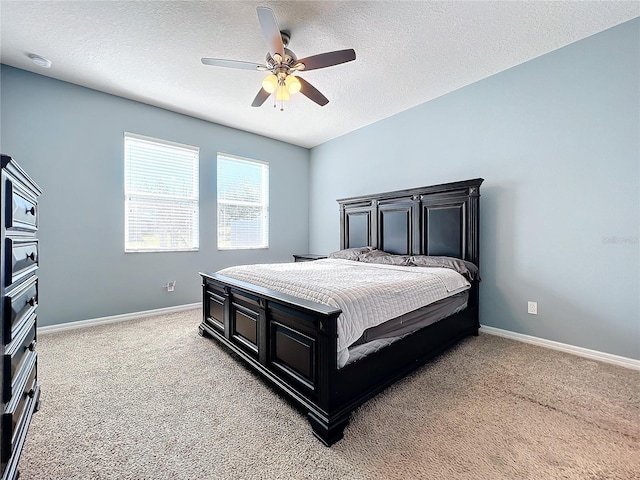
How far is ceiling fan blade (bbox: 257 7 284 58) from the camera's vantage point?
1.72 meters

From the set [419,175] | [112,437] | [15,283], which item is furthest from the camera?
[419,175]

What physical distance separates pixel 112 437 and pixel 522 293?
356cm

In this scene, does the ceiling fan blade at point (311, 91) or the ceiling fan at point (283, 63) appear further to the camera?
the ceiling fan blade at point (311, 91)

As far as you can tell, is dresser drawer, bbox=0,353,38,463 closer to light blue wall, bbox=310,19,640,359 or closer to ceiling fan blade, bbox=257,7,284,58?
ceiling fan blade, bbox=257,7,284,58

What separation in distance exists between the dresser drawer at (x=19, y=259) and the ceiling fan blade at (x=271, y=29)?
5.91 feet

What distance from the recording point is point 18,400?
1.22 meters

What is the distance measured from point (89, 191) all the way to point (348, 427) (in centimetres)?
376

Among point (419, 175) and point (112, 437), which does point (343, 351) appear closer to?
point (112, 437)

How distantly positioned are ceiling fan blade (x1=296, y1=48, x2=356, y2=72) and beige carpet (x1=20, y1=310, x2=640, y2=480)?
243 centimetres

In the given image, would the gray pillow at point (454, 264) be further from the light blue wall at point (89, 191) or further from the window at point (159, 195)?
the window at point (159, 195)

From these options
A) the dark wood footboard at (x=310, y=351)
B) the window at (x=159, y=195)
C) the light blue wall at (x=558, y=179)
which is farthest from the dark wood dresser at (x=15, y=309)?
the light blue wall at (x=558, y=179)

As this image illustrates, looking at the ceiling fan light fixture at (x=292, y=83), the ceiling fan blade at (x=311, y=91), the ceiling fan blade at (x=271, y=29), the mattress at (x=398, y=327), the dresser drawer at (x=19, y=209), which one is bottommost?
the mattress at (x=398, y=327)

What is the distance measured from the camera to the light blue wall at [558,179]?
230 centimetres

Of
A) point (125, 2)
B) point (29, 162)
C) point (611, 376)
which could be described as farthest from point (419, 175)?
point (29, 162)
